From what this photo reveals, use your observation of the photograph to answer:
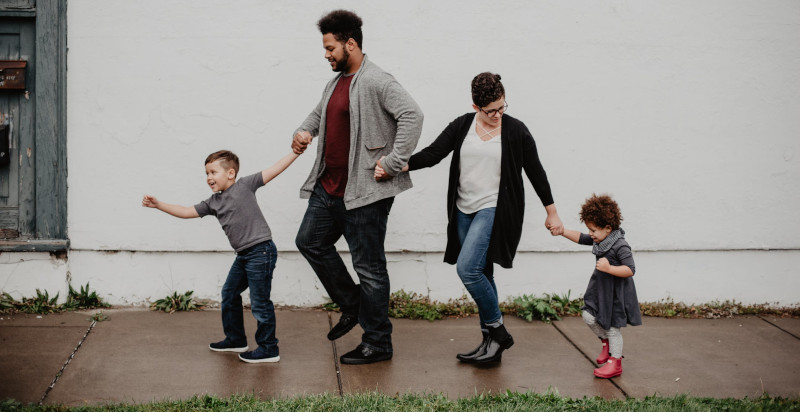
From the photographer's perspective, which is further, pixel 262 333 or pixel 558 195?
pixel 558 195

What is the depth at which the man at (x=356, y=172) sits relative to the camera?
4.25 metres

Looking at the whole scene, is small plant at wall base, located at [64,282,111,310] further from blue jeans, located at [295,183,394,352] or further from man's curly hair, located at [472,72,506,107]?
man's curly hair, located at [472,72,506,107]

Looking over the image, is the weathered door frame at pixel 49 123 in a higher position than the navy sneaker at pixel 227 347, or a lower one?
higher

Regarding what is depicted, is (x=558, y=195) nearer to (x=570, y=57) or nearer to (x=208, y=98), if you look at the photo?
(x=570, y=57)

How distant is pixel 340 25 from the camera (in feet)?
13.9

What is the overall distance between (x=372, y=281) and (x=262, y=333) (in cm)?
73

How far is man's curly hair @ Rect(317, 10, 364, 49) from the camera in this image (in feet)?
13.9

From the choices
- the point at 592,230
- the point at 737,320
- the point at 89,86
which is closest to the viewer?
the point at 592,230

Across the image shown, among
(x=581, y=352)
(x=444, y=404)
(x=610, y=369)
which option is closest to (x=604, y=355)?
(x=610, y=369)

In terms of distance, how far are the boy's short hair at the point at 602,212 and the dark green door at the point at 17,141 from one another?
3.99m

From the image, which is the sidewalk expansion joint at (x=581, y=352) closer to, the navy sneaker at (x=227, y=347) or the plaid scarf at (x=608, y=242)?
the plaid scarf at (x=608, y=242)

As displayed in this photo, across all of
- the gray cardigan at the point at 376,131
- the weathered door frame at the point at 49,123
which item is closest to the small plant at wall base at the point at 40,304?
the weathered door frame at the point at 49,123

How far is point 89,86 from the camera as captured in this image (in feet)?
17.7

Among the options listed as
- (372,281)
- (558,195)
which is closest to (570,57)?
(558,195)
